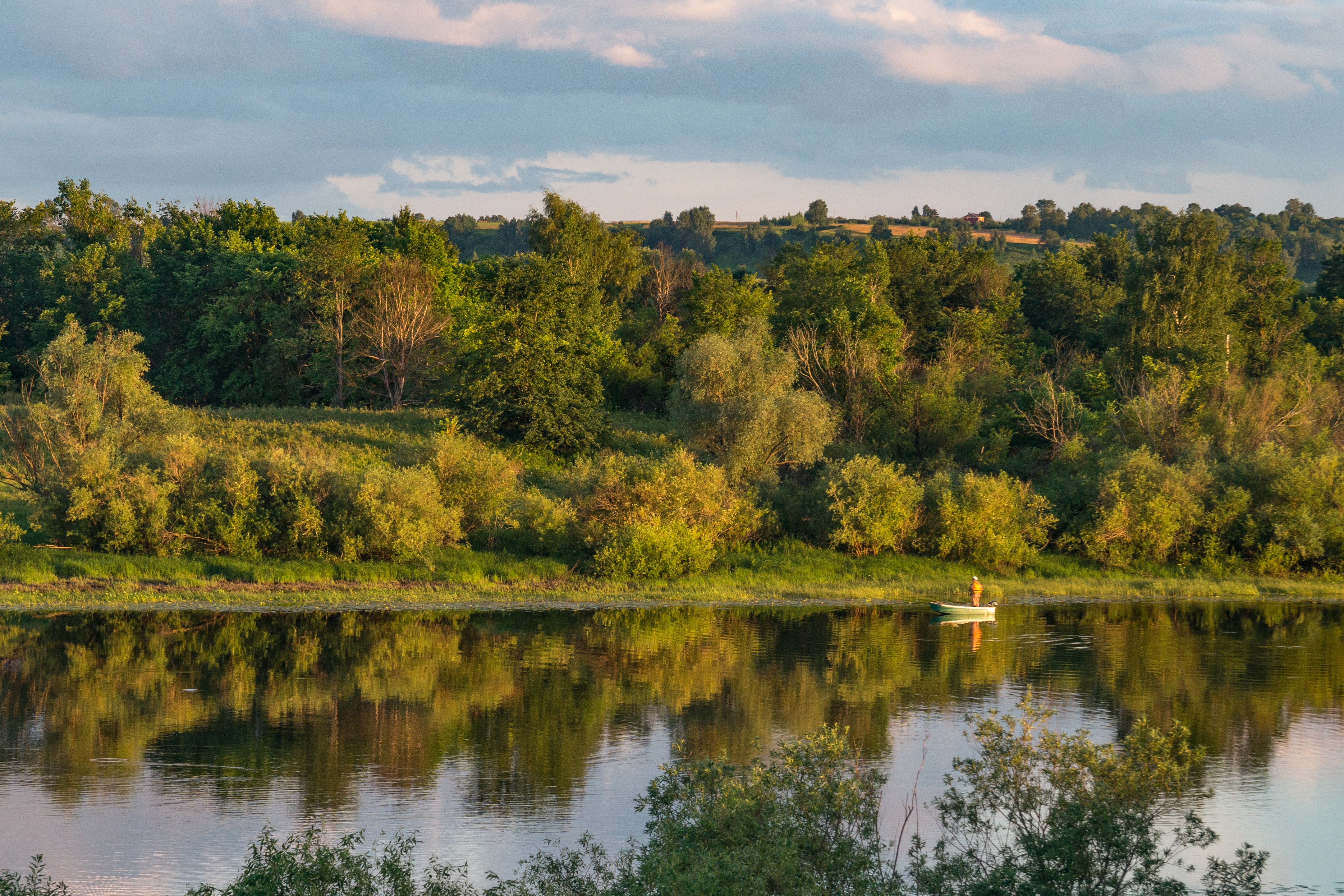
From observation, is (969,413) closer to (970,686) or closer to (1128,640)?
(1128,640)

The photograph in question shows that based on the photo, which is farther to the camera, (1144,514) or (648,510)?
(1144,514)

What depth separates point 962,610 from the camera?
149 ft

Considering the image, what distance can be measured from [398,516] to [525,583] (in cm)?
555

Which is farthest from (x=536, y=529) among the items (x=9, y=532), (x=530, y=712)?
(x=530, y=712)

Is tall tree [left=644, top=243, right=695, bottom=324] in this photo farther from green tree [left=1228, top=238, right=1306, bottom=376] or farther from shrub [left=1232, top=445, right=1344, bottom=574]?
shrub [left=1232, top=445, right=1344, bottom=574]

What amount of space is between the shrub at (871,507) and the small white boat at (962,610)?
7.40 meters

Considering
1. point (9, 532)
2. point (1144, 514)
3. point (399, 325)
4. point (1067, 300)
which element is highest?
point (1067, 300)

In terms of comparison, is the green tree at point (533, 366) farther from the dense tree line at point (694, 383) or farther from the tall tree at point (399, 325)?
the tall tree at point (399, 325)

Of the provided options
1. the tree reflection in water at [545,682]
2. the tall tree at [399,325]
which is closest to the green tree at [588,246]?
the tall tree at [399,325]

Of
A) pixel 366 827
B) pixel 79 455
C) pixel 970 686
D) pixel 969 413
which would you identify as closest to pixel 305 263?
pixel 79 455

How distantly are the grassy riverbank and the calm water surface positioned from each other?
1.11 metres

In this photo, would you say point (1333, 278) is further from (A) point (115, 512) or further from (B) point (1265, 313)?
(A) point (115, 512)

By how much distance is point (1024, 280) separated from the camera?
3898 inches

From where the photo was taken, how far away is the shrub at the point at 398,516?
153 ft
